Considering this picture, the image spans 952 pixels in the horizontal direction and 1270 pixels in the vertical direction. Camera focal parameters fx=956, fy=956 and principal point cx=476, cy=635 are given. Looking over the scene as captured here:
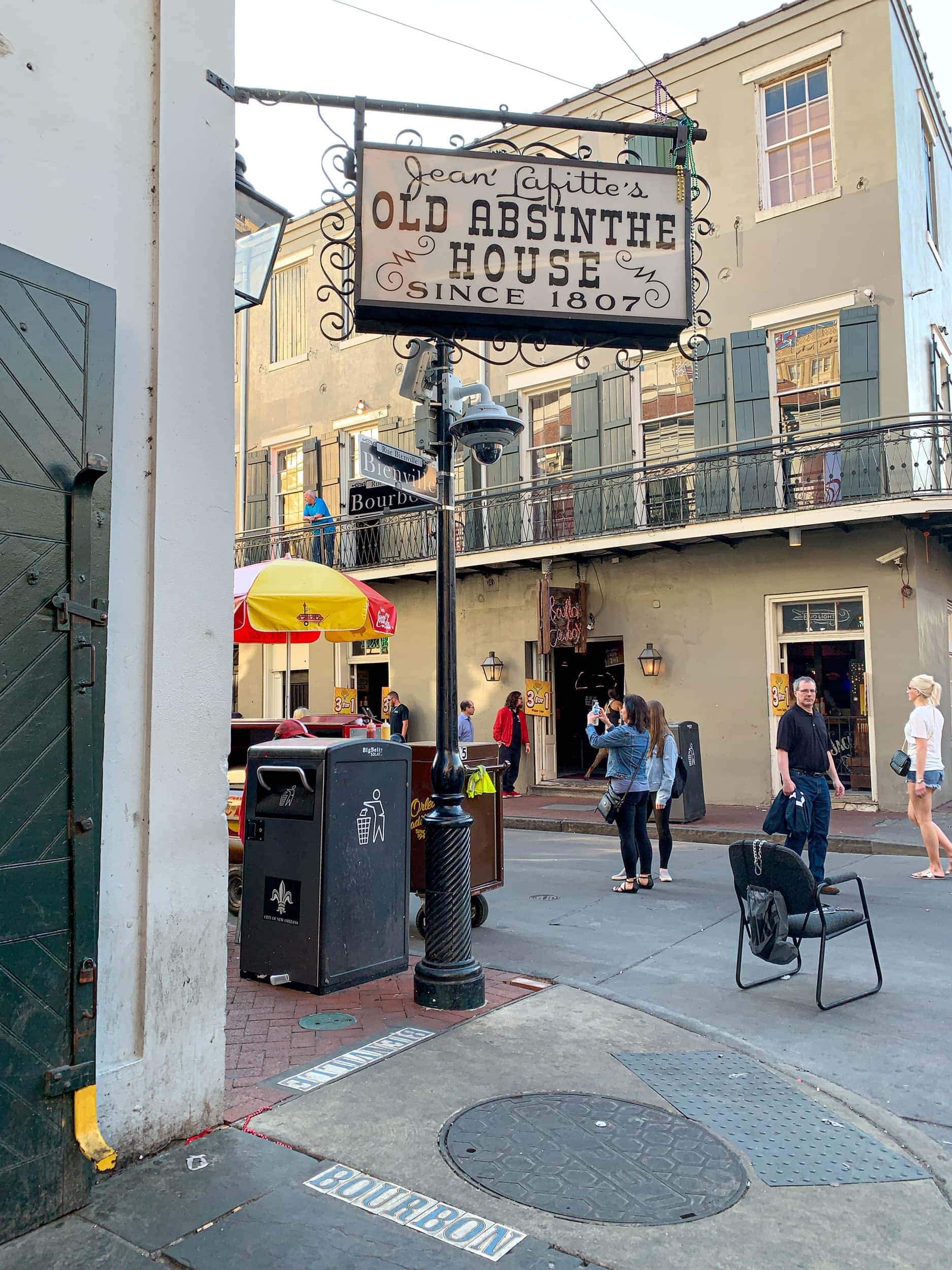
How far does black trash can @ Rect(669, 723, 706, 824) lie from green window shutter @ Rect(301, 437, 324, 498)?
Result: 10.2 m

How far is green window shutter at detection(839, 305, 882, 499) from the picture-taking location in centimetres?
1343

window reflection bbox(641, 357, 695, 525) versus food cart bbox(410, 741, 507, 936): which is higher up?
window reflection bbox(641, 357, 695, 525)

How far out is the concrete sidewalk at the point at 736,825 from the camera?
1086 centimetres

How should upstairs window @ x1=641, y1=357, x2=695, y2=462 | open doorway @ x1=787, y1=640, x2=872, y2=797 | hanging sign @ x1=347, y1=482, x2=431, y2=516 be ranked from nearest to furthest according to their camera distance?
hanging sign @ x1=347, y1=482, x2=431, y2=516 → open doorway @ x1=787, y1=640, x2=872, y2=797 → upstairs window @ x1=641, y1=357, x2=695, y2=462

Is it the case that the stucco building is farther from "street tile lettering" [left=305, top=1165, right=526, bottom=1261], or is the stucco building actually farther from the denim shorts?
"street tile lettering" [left=305, top=1165, right=526, bottom=1261]

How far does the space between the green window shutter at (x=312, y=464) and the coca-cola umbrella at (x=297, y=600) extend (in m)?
10.6

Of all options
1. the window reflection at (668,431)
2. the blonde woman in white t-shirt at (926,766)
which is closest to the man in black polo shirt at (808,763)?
the blonde woman in white t-shirt at (926,766)

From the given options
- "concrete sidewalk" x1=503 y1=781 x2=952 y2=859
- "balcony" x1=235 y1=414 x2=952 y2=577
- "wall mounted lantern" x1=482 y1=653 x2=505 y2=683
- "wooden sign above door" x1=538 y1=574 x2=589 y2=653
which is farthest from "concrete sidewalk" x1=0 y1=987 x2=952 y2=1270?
"wall mounted lantern" x1=482 y1=653 x2=505 y2=683

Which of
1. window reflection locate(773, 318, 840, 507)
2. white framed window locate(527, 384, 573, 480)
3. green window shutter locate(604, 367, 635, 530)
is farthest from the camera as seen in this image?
white framed window locate(527, 384, 573, 480)

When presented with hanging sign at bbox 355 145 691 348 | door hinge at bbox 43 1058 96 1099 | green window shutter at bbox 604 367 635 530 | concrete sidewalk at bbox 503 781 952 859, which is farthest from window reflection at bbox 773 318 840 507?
door hinge at bbox 43 1058 96 1099

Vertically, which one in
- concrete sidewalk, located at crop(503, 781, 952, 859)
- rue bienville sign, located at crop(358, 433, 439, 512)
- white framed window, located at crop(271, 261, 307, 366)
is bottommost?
concrete sidewalk, located at crop(503, 781, 952, 859)

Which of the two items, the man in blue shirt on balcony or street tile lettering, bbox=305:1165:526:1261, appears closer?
street tile lettering, bbox=305:1165:526:1261

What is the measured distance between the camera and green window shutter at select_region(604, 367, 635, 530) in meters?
15.7

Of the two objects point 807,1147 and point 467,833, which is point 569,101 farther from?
point 807,1147
